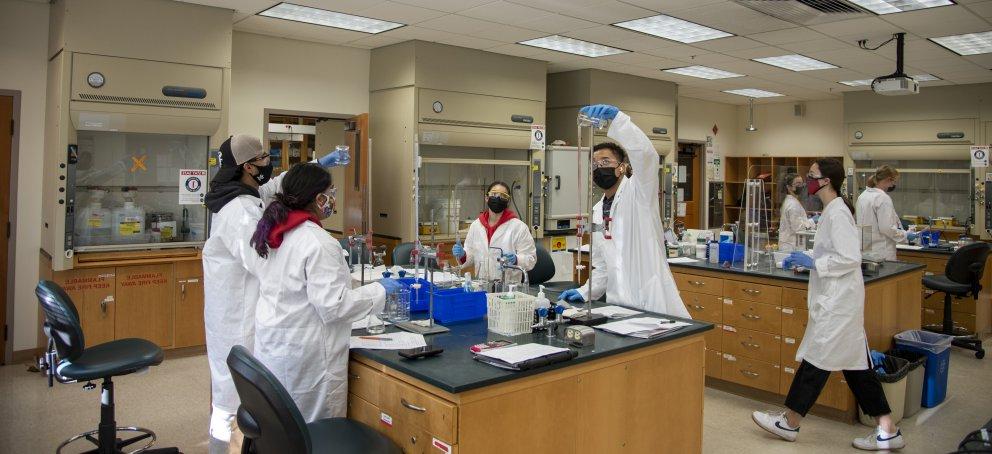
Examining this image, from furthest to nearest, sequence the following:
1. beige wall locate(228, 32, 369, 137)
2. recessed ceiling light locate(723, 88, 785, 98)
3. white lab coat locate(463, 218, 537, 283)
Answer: recessed ceiling light locate(723, 88, 785, 98)
beige wall locate(228, 32, 369, 137)
white lab coat locate(463, 218, 537, 283)

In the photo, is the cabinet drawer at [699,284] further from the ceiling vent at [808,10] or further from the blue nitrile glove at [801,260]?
the ceiling vent at [808,10]

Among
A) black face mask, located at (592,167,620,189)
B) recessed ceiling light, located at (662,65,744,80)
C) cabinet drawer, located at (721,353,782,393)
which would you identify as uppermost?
recessed ceiling light, located at (662,65,744,80)

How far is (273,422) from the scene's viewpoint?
5.83 ft

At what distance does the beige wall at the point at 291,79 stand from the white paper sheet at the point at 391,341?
3821 millimetres

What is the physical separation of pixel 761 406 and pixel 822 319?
3.07ft

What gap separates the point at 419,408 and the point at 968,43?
637 cm

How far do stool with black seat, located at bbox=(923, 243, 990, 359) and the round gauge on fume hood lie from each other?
6675 mm

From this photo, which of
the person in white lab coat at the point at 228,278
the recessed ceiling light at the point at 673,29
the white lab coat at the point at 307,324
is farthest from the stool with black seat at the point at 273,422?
the recessed ceiling light at the point at 673,29

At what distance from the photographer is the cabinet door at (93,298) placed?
4.62 m

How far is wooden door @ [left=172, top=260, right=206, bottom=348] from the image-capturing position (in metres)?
5.04

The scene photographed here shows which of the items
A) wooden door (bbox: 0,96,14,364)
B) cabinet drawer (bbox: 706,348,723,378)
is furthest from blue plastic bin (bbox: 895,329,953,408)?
wooden door (bbox: 0,96,14,364)

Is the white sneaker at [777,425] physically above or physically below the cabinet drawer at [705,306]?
below

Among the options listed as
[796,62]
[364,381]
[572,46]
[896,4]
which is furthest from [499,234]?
[796,62]

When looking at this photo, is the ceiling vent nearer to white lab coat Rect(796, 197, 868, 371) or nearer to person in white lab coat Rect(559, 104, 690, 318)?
white lab coat Rect(796, 197, 868, 371)
